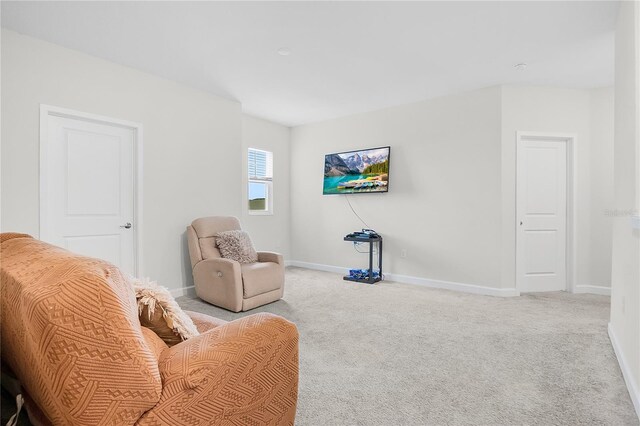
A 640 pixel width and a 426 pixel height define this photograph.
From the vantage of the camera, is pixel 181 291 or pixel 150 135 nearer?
pixel 150 135

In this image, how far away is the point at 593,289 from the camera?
4.13 meters

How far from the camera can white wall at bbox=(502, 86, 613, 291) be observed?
4066mm

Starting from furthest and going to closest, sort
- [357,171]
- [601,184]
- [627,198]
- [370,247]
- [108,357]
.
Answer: [357,171], [370,247], [601,184], [627,198], [108,357]

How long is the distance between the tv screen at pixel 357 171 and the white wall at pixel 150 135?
5.02ft

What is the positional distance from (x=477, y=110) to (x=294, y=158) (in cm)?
314

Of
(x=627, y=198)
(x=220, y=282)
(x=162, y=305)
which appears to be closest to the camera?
(x=162, y=305)

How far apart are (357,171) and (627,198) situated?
132 inches

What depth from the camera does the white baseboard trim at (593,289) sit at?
13.3 feet

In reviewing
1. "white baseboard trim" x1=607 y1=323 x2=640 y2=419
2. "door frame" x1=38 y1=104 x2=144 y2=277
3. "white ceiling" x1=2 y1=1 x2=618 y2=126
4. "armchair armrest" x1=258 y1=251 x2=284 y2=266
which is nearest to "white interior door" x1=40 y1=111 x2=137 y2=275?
"door frame" x1=38 y1=104 x2=144 y2=277

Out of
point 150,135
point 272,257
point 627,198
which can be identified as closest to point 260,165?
point 150,135

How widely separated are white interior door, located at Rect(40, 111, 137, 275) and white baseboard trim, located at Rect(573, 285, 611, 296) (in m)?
5.31

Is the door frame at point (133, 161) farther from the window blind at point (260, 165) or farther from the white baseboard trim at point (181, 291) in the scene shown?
the window blind at point (260, 165)

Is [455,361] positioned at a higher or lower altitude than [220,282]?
lower

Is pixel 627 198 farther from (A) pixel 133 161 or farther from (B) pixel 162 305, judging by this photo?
(A) pixel 133 161
